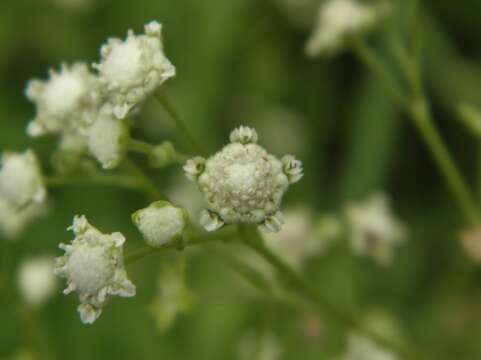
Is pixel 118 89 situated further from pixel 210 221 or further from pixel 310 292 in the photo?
pixel 310 292

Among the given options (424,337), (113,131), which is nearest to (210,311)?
(424,337)

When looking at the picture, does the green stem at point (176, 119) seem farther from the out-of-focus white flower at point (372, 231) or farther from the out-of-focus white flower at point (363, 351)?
the out-of-focus white flower at point (363, 351)

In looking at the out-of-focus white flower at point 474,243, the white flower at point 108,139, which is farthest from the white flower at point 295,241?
the white flower at point 108,139

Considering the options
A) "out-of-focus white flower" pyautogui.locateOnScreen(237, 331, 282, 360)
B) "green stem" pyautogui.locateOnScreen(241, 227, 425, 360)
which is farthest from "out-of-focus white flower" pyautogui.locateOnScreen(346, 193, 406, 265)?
"green stem" pyautogui.locateOnScreen(241, 227, 425, 360)

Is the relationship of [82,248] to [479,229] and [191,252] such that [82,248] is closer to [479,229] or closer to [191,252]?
[479,229]

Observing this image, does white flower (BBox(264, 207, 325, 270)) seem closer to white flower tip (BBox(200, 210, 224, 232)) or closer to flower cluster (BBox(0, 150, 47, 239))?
flower cluster (BBox(0, 150, 47, 239))

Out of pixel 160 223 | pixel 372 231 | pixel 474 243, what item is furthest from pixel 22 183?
pixel 474 243
